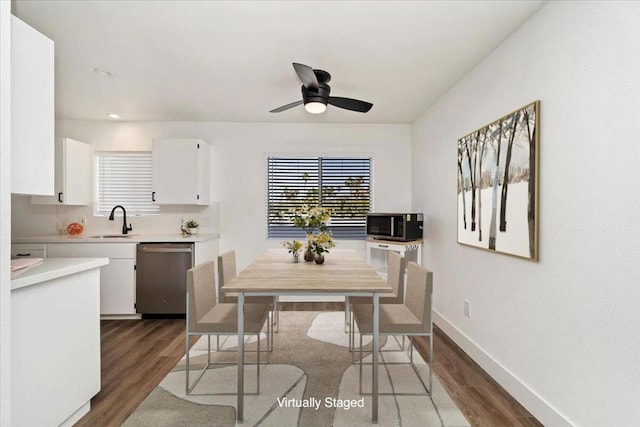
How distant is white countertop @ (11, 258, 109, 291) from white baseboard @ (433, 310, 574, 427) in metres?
2.72

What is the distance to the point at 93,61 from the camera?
2406mm

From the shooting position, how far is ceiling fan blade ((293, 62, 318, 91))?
191cm

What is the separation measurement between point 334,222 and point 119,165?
298 centimetres

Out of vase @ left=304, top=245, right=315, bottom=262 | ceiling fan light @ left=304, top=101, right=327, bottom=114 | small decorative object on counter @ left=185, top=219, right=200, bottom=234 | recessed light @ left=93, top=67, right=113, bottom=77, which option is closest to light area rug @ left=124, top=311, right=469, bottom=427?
vase @ left=304, top=245, right=315, bottom=262

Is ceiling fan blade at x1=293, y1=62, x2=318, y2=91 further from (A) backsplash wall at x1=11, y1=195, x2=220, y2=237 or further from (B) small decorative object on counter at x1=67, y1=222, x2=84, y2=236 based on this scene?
(B) small decorative object on counter at x1=67, y1=222, x2=84, y2=236

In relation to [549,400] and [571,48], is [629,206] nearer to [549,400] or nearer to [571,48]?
[571,48]

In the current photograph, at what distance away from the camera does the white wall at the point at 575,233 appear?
4.23 feet

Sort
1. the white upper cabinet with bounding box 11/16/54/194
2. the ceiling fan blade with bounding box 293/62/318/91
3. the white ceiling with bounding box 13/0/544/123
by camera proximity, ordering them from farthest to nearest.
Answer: the ceiling fan blade with bounding box 293/62/318/91 → the white ceiling with bounding box 13/0/544/123 → the white upper cabinet with bounding box 11/16/54/194

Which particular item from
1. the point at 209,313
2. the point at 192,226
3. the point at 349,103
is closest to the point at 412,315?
the point at 209,313

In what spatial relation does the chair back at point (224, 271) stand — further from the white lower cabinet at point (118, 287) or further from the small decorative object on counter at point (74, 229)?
the small decorative object on counter at point (74, 229)

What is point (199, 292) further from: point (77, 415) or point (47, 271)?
point (77, 415)

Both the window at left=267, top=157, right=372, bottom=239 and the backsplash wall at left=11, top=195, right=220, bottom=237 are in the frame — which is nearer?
the backsplash wall at left=11, top=195, right=220, bottom=237

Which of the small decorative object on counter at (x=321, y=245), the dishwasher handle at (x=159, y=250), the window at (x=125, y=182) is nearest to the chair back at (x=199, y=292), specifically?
the small decorative object on counter at (x=321, y=245)

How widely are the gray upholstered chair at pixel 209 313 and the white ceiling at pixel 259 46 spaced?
1.57 meters
